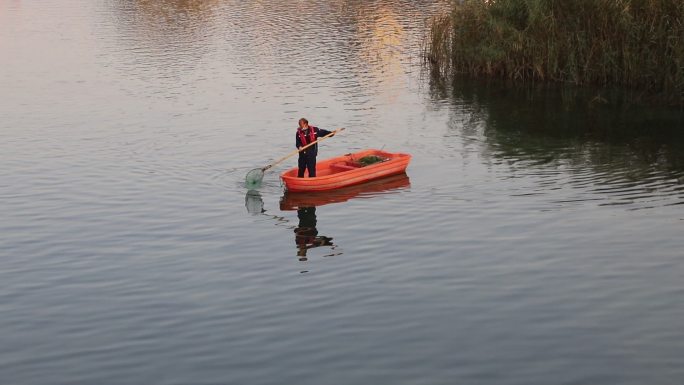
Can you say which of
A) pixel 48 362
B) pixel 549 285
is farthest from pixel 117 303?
pixel 549 285

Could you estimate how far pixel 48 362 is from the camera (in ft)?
66.0

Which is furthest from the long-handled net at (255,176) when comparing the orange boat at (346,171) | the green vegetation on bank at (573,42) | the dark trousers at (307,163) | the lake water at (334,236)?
the green vegetation on bank at (573,42)

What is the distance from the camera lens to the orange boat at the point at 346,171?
1259 inches

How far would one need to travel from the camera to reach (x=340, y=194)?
32281mm

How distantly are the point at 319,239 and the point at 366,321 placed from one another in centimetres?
652

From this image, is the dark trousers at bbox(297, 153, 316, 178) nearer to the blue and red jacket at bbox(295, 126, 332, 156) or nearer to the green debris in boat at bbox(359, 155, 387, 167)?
the blue and red jacket at bbox(295, 126, 332, 156)

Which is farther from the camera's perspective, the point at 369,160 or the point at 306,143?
the point at 369,160

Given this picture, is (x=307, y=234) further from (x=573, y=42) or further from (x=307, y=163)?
(x=573, y=42)

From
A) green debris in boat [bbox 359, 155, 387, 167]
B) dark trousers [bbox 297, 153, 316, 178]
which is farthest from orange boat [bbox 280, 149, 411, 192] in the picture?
dark trousers [bbox 297, 153, 316, 178]

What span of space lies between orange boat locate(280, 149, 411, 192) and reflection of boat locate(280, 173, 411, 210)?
148mm

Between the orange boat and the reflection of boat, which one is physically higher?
the orange boat

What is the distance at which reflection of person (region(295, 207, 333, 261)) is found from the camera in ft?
90.3

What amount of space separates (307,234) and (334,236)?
870mm

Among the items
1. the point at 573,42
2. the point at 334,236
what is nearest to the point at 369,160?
the point at 334,236
